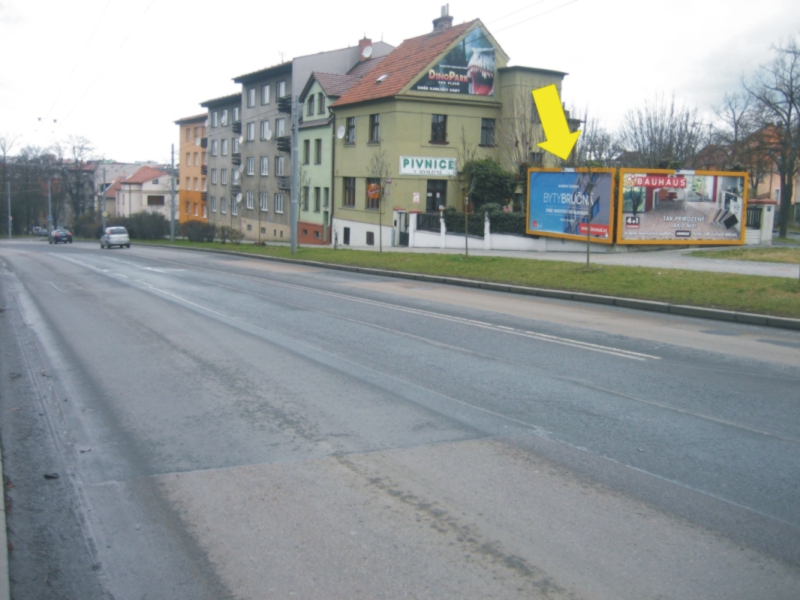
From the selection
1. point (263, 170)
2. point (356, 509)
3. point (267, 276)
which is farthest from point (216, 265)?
point (263, 170)

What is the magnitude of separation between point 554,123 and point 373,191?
1081 centimetres

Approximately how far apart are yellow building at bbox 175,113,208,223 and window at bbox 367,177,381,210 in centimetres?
3664

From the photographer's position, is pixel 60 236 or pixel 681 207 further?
pixel 60 236

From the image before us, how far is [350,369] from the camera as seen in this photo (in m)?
9.15

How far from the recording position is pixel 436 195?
1576 inches

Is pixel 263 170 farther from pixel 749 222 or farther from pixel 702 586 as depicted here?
pixel 702 586

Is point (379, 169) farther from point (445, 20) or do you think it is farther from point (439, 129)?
point (445, 20)

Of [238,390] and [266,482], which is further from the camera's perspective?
[238,390]

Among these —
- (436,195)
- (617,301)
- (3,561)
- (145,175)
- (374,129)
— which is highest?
(145,175)

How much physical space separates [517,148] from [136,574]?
36657 mm

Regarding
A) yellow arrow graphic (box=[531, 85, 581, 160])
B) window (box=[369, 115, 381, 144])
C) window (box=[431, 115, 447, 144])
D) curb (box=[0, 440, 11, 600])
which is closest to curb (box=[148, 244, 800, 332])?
yellow arrow graphic (box=[531, 85, 581, 160])

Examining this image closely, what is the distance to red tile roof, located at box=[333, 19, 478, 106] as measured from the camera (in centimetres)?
3866

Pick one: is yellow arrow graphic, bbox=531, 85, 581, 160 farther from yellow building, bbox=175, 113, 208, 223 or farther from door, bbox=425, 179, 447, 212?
yellow building, bbox=175, 113, 208, 223

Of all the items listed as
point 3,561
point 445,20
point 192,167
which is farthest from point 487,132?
point 192,167
